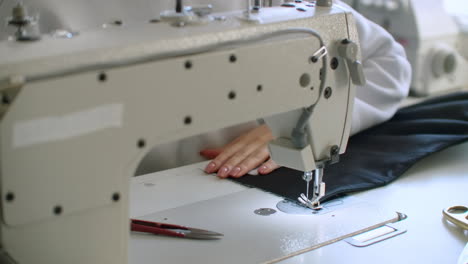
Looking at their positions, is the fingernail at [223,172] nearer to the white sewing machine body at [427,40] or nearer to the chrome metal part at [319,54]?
the chrome metal part at [319,54]

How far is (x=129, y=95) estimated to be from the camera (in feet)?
3.06

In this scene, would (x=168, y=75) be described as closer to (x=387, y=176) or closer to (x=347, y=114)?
(x=347, y=114)

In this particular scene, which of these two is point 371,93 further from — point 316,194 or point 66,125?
point 66,125

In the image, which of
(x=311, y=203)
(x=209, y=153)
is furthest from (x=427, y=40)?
(x=311, y=203)

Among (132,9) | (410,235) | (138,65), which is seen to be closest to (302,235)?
(410,235)

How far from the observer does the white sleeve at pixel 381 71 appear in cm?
186

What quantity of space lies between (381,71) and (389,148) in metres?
0.28

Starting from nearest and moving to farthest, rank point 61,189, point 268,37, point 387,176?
point 61,189 → point 268,37 → point 387,176

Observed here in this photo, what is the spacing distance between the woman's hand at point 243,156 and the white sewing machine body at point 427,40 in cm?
108

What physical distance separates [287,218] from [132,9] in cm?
64

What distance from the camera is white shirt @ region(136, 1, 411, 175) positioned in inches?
70.6

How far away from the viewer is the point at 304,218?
1328 mm

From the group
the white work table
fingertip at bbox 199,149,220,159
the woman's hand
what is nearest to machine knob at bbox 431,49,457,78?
the white work table

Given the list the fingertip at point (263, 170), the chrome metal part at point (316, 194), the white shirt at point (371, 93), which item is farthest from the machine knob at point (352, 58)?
the white shirt at point (371, 93)
